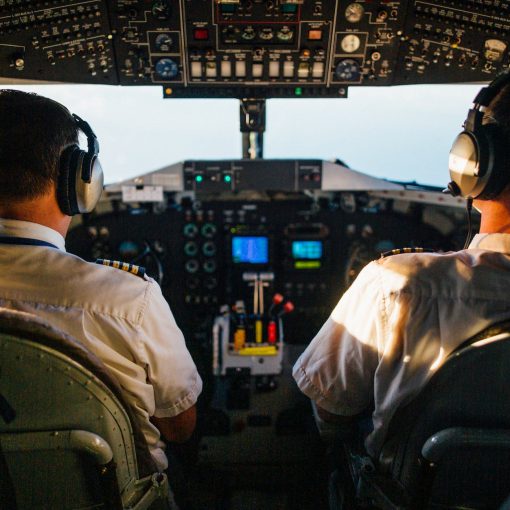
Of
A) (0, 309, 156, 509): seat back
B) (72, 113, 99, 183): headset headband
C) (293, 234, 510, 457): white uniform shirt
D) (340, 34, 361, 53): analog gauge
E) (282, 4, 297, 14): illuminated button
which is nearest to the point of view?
(0, 309, 156, 509): seat back

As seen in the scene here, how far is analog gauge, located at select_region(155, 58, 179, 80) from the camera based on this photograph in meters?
2.05

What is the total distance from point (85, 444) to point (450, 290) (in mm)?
713

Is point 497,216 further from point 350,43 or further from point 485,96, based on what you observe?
point 350,43

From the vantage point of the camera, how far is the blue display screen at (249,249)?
2363 millimetres

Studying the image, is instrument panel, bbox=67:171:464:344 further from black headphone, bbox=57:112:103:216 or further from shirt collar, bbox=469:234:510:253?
shirt collar, bbox=469:234:510:253

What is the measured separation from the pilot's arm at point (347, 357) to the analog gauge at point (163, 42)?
1418mm

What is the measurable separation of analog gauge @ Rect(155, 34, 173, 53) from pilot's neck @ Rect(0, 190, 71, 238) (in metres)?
1.20

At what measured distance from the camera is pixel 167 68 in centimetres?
207

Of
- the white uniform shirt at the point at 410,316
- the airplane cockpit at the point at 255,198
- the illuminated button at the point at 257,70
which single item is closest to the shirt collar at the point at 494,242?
the white uniform shirt at the point at 410,316

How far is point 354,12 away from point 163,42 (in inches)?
30.6

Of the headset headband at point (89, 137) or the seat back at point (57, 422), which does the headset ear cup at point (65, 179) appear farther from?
the seat back at point (57, 422)

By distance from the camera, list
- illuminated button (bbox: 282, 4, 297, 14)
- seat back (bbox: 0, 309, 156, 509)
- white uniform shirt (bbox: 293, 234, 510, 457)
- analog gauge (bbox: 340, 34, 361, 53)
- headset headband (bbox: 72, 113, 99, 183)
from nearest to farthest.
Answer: seat back (bbox: 0, 309, 156, 509)
white uniform shirt (bbox: 293, 234, 510, 457)
headset headband (bbox: 72, 113, 99, 183)
illuminated button (bbox: 282, 4, 297, 14)
analog gauge (bbox: 340, 34, 361, 53)

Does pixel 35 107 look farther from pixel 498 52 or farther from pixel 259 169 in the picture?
pixel 498 52

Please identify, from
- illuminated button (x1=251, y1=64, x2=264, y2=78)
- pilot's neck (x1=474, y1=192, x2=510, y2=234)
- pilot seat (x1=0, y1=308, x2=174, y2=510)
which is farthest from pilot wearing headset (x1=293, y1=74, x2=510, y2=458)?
illuminated button (x1=251, y1=64, x2=264, y2=78)
